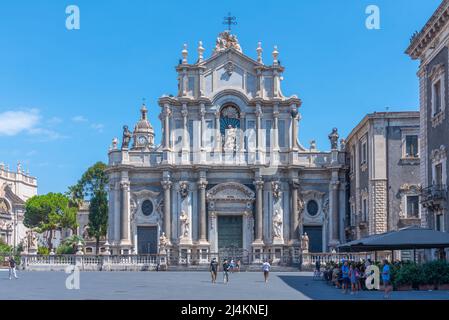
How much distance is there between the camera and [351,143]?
56938 millimetres

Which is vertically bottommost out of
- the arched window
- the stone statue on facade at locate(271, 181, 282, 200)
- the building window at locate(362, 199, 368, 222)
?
the building window at locate(362, 199, 368, 222)

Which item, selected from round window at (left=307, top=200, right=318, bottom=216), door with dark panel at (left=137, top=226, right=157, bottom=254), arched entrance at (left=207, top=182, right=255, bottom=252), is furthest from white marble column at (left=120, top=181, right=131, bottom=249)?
round window at (left=307, top=200, right=318, bottom=216)

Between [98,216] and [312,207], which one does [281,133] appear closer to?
[312,207]

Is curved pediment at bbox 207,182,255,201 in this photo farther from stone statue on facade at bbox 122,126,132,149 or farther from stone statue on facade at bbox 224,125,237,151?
stone statue on facade at bbox 122,126,132,149

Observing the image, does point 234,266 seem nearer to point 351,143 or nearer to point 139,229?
point 139,229

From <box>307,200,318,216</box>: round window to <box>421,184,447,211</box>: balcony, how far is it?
24478mm

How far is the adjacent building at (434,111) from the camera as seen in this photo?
103 feet

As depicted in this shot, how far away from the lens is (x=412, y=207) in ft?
153

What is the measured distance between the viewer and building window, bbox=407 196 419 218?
4638 centimetres

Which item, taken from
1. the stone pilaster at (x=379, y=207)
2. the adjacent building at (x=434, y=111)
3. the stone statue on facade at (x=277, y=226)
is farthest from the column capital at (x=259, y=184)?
the adjacent building at (x=434, y=111)

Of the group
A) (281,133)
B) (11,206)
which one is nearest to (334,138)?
(281,133)

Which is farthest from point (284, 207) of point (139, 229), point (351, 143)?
point (139, 229)

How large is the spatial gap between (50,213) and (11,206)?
17138mm

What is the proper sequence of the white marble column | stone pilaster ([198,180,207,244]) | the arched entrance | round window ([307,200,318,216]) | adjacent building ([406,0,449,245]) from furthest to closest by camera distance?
round window ([307,200,318,216]), the arched entrance, the white marble column, stone pilaster ([198,180,207,244]), adjacent building ([406,0,449,245])
